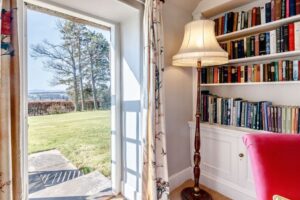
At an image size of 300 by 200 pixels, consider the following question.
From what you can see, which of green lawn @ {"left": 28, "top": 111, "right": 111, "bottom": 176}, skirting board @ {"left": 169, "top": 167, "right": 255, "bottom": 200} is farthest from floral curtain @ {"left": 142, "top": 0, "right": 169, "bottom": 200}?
green lawn @ {"left": 28, "top": 111, "right": 111, "bottom": 176}

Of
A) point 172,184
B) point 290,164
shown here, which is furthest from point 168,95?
point 290,164

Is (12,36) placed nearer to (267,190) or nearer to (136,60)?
(136,60)

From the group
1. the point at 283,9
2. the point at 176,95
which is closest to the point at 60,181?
the point at 176,95

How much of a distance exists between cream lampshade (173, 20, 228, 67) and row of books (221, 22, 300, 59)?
0.33m

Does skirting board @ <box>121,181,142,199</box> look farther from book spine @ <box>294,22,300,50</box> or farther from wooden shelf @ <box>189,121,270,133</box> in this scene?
book spine @ <box>294,22,300,50</box>

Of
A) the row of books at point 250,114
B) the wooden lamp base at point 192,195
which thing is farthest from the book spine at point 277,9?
the wooden lamp base at point 192,195

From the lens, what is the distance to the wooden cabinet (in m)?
1.77

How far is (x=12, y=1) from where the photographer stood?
99 cm

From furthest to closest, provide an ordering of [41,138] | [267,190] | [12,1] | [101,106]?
[101,106], [41,138], [12,1], [267,190]

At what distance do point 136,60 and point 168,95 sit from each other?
514mm

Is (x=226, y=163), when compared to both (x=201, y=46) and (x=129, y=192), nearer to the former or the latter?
(x=129, y=192)

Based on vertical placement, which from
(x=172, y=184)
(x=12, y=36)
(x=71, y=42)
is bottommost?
(x=172, y=184)

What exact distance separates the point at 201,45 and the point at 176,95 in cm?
65

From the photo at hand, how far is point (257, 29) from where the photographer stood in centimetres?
176
